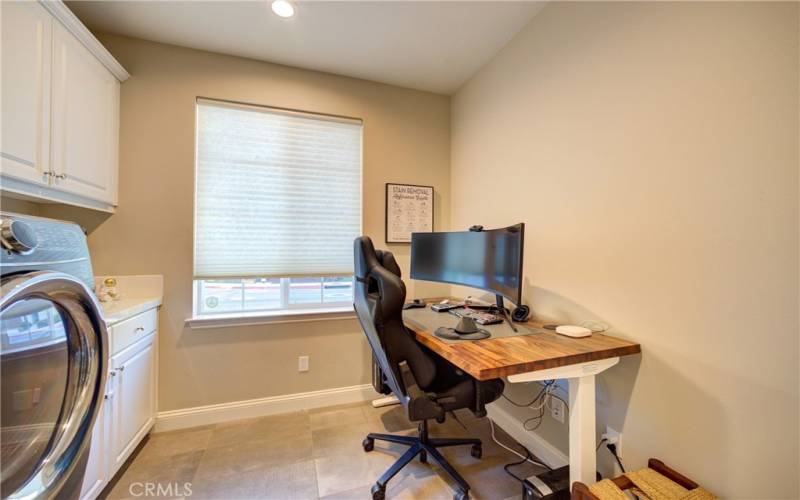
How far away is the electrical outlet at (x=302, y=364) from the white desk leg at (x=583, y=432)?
1785 millimetres

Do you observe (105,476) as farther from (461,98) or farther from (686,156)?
(461,98)

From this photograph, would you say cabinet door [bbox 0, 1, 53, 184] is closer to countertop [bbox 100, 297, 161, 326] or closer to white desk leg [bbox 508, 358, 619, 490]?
countertop [bbox 100, 297, 161, 326]

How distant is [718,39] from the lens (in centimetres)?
100

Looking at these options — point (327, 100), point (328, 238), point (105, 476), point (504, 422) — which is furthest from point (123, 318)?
point (504, 422)

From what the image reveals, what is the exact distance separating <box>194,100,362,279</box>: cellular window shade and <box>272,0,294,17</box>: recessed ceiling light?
638 millimetres

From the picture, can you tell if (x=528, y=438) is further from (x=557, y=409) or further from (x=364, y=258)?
(x=364, y=258)

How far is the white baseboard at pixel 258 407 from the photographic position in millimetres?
1947

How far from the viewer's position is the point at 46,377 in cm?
97

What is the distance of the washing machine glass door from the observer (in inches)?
33.1

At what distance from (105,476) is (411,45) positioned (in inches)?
116

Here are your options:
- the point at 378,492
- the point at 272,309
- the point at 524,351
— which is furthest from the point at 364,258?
the point at 272,309

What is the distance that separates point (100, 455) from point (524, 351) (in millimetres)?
1910

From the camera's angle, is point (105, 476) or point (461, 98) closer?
point (105, 476)

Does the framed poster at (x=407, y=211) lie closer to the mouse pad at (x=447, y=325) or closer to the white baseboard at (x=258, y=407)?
the mouse pad at (x=447, y=325)
